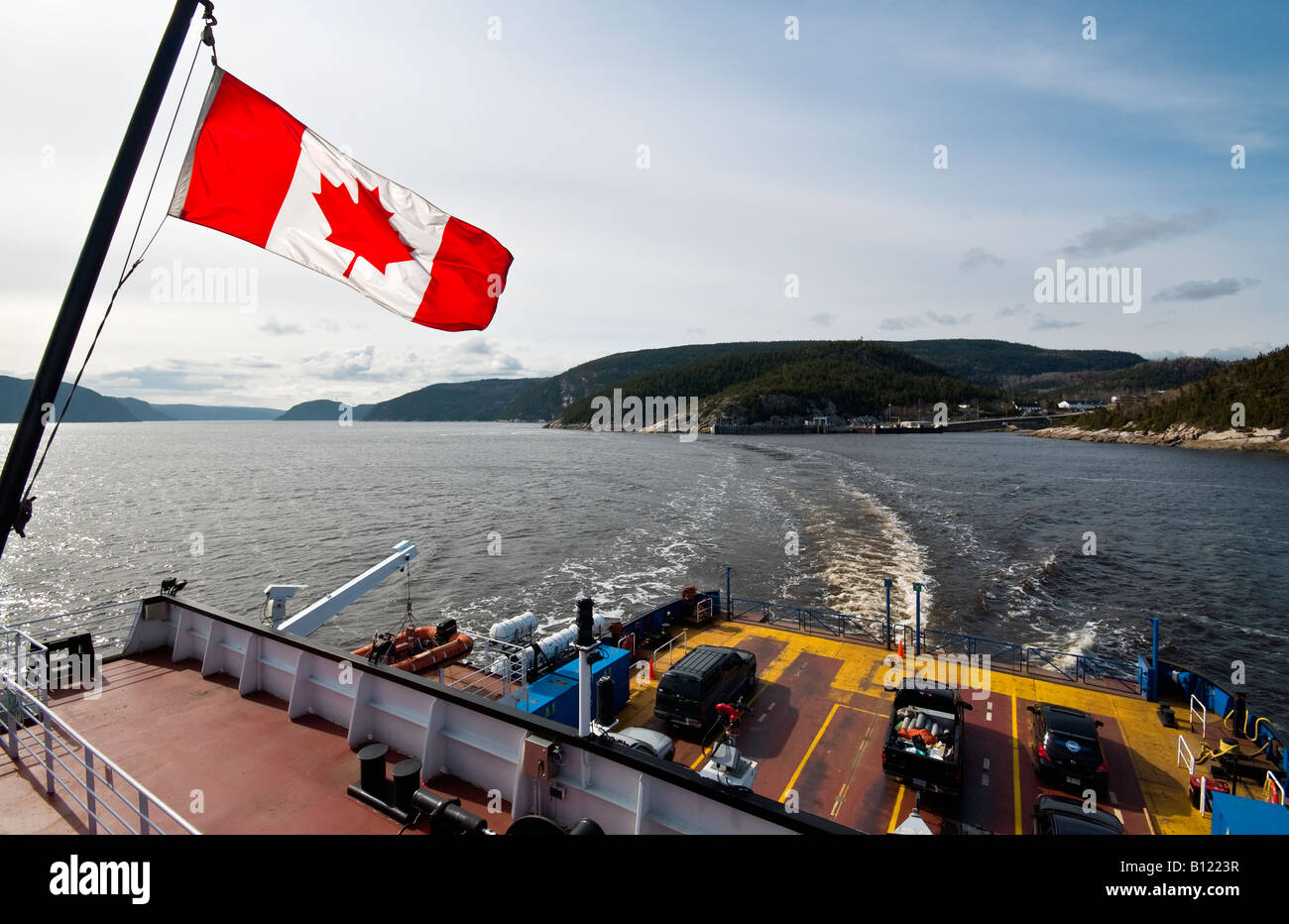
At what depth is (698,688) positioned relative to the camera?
15289 mm

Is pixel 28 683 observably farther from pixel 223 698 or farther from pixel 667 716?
pixel 667 716

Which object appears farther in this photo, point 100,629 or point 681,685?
→ point 100,629

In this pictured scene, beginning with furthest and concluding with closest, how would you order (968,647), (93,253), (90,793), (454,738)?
1. (968,647)
2. (454,738)
3. (90,793)
4. (93,253)

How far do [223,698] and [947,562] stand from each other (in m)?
38.5

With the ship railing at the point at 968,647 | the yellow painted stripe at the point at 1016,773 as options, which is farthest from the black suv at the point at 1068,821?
the ship railing at the point at 968,647

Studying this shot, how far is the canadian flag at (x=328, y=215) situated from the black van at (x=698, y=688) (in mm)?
11405

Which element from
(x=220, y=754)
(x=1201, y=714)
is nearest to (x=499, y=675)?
(x=220, y=754)

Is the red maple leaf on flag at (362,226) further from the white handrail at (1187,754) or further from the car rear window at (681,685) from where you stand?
the white handrail at (1187,754)

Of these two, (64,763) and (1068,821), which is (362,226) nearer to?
(64,763)

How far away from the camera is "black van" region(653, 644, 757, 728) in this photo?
15.3 m

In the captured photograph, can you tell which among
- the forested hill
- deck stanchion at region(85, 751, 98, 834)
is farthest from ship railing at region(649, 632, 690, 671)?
the forested hill

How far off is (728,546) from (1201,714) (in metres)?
28.4

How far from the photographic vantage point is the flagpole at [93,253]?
4.47 meters
